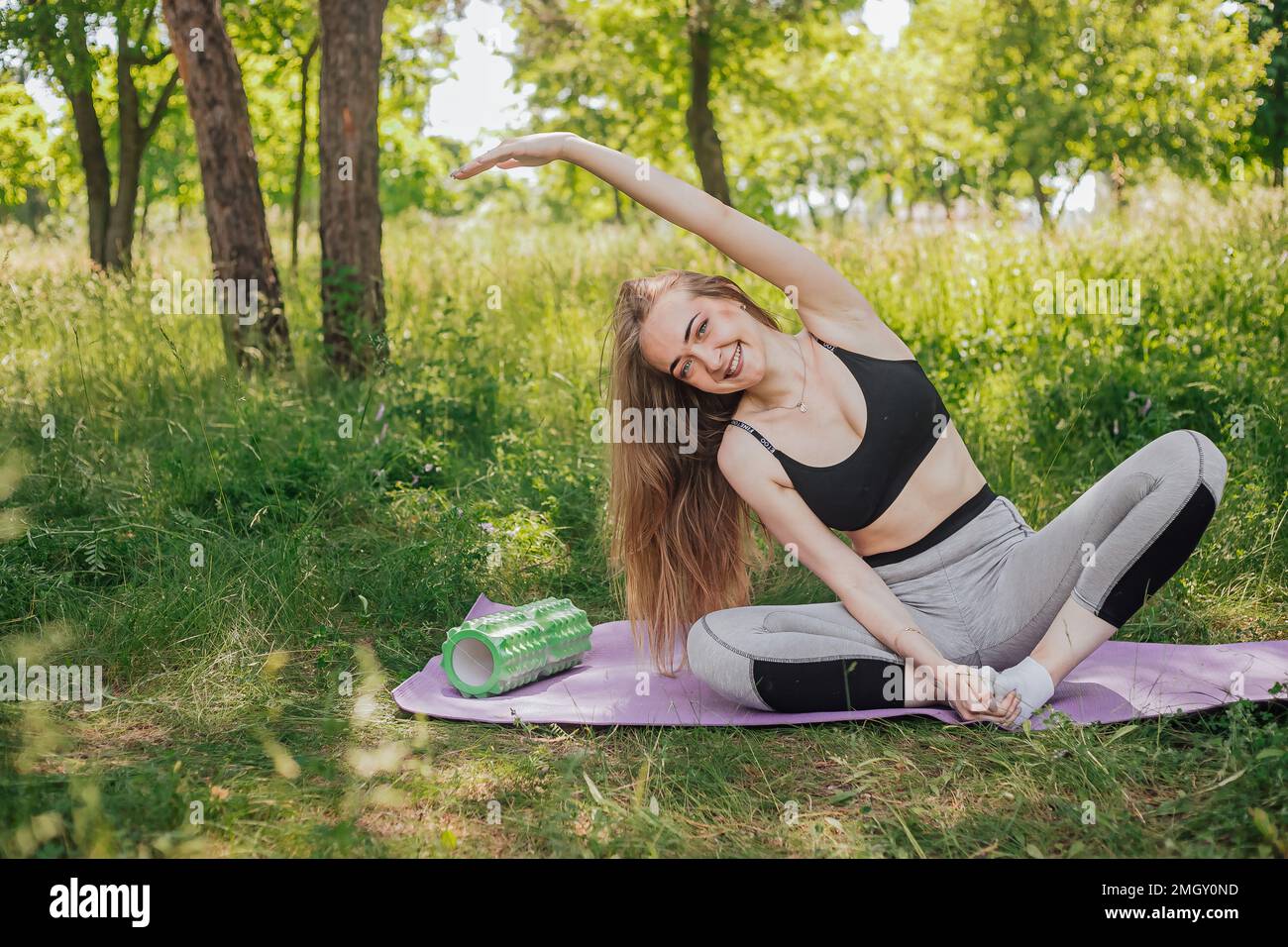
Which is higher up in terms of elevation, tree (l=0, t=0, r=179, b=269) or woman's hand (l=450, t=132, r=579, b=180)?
tree (l=0, t=0, r=179, b=269)

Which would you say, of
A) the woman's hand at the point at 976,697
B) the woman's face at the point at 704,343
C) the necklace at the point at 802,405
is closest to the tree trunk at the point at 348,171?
the woman's face at the point at 704,343

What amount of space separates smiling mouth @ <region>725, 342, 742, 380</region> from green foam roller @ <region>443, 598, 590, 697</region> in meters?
0.98

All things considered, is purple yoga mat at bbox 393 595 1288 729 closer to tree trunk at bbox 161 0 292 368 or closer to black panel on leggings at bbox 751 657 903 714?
black panel on leggings at bbox 751 657 903 714

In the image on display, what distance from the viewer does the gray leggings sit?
268 cm

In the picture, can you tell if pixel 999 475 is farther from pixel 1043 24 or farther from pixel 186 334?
pixel 1043 24

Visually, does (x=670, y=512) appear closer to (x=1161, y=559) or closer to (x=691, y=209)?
(x=691, y=209)

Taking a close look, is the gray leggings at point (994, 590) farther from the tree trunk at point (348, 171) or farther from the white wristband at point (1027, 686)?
the tree trunk at point (348, 171)

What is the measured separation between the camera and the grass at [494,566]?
2.37 m

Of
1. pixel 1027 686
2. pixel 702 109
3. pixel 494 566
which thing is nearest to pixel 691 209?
pixel 1027 686

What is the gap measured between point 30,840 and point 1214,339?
4.95m

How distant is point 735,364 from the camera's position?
113 inches

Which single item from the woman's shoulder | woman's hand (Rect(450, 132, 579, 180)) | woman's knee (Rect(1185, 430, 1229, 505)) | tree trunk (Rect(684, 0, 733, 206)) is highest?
tree trunk (Rect(684, 0, 733, 206))

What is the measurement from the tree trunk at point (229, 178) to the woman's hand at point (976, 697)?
437cm

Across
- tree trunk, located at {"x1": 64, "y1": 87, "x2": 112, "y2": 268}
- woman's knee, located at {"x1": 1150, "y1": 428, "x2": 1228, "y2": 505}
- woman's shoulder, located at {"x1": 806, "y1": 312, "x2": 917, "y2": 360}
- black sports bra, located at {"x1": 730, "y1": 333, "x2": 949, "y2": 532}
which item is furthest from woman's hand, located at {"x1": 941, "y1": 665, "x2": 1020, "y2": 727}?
tree trunk, located at {"x1": 64, "y1": 87, "x2": 112, "y2": 268}
